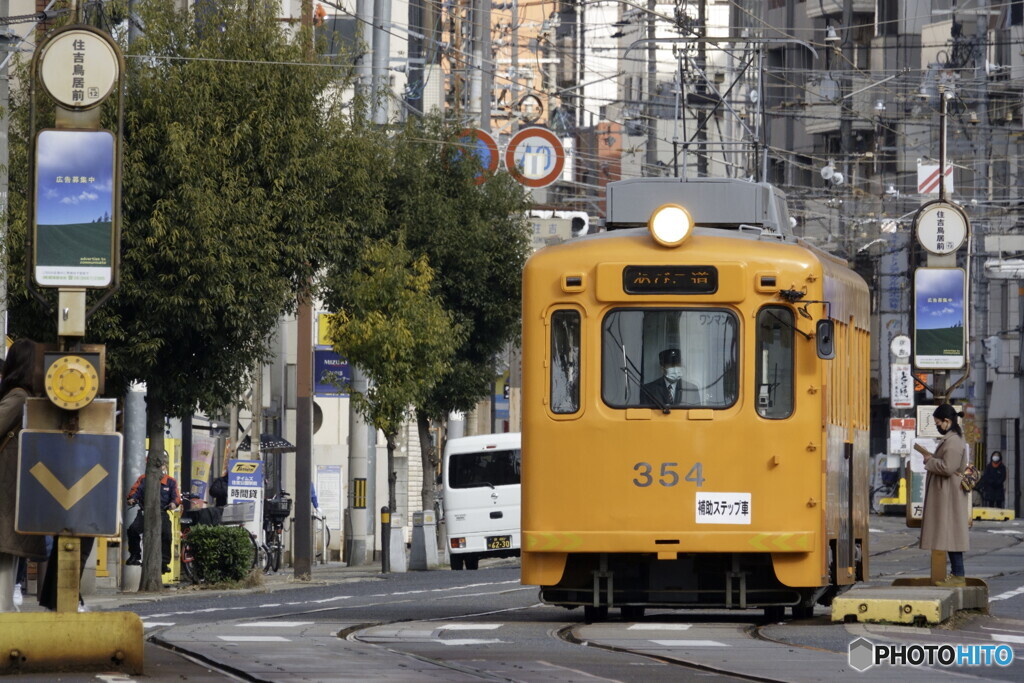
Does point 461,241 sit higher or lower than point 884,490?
higher

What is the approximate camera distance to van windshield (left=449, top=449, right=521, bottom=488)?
3716 centimetres

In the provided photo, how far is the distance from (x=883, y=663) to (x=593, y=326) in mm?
4220

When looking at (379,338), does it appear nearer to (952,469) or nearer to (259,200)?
(259,200)

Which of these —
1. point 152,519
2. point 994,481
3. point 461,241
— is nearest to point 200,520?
point 152,519

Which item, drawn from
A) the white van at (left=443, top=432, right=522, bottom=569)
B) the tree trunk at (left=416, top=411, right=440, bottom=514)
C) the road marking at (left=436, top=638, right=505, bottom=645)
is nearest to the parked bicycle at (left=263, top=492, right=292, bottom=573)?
the white van at (left=443, top=432, right=522, bottom=569)

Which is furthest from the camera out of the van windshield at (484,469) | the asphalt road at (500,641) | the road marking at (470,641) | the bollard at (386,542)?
the van windshield at (484,469)

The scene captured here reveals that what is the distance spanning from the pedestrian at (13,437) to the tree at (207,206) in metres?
12.2

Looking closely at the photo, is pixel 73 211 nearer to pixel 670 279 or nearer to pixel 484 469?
pixel 670 279

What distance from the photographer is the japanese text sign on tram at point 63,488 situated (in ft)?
36.8

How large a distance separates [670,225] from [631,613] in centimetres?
333

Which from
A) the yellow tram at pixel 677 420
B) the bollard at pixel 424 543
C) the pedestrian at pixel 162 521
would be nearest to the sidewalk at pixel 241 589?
the pedestrian at pixel 162 521

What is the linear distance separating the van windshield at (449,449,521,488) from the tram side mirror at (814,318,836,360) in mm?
21221

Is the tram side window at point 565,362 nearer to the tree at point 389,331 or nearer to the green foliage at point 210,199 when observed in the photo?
the green foliage at point 210,199

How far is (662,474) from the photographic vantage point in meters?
16.1
